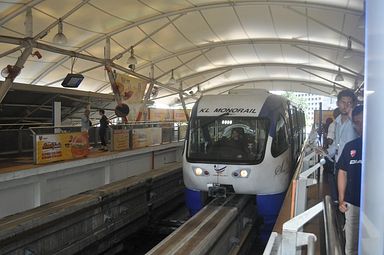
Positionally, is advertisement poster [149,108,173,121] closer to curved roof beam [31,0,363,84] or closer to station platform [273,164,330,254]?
curved roof beam [31,0,363,84]

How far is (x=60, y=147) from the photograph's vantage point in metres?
10.6

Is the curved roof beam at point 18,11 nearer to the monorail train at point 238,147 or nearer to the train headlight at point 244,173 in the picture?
the monorail train at point 238,147

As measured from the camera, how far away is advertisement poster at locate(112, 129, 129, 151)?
44.7 feet

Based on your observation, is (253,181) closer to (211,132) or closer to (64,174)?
(211,132)

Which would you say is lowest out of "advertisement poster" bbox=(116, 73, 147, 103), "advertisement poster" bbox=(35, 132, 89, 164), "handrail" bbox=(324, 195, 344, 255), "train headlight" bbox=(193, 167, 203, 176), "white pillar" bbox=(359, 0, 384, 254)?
"handrail" bbox=(324, 195, 344, 255)

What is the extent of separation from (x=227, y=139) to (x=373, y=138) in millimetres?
6869

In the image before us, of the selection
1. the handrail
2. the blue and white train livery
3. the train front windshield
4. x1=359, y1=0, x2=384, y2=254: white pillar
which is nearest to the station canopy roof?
the blue and white train livery

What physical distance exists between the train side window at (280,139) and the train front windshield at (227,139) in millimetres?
239

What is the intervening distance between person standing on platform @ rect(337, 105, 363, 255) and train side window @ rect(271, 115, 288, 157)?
376 cm

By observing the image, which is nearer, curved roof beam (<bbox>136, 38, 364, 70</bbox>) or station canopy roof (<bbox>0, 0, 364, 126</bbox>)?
station canopy roof (<bbox>0, 0, 364, 126</bbox>)

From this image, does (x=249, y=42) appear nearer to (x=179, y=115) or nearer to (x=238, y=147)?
(x=179, y=115)

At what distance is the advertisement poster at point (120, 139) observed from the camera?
44.7 feet

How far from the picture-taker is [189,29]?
70.7ft

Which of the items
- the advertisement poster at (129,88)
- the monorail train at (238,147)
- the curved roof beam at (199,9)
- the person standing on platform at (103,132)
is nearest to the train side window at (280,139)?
the monorail train at (238,147)
